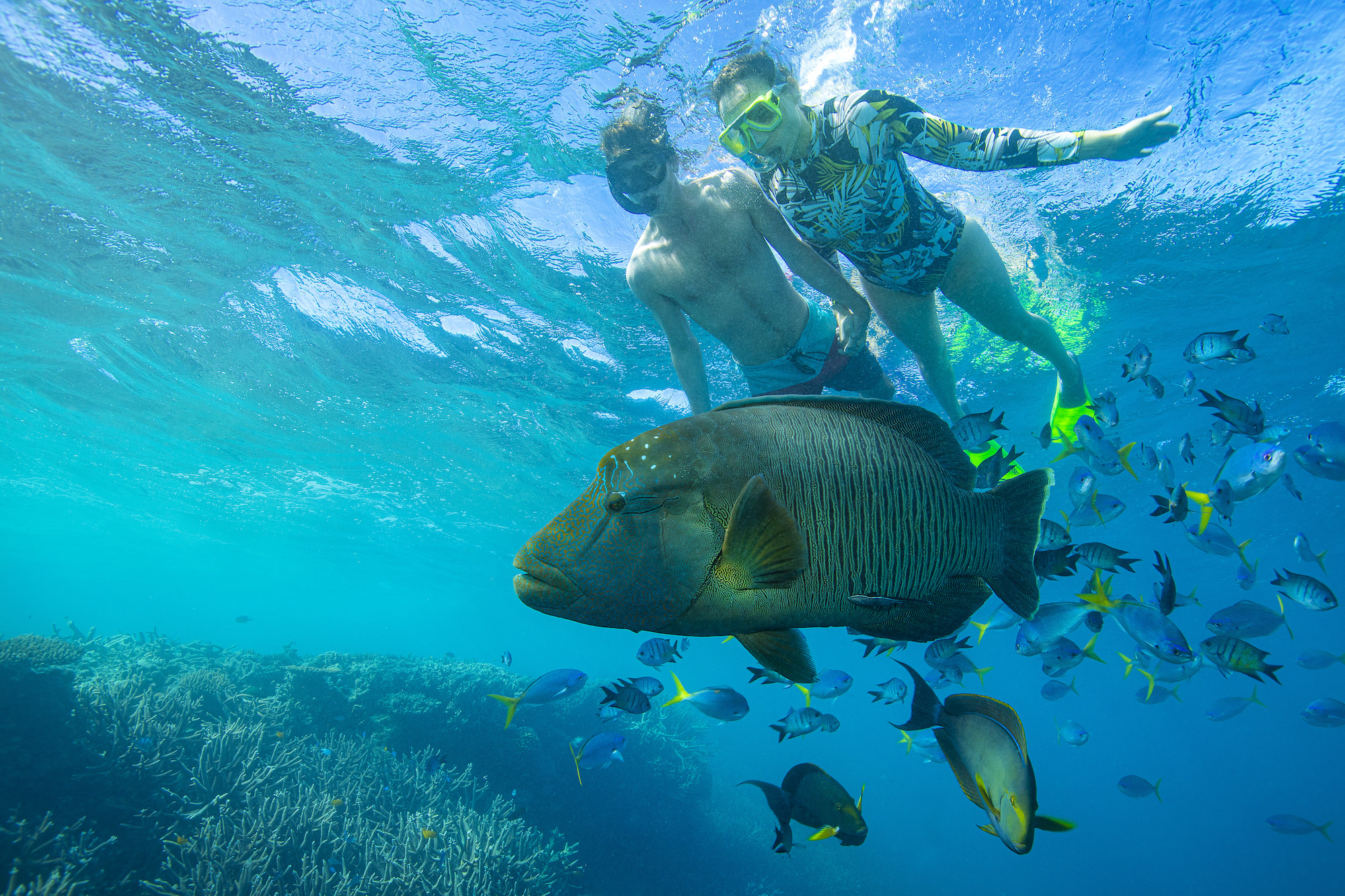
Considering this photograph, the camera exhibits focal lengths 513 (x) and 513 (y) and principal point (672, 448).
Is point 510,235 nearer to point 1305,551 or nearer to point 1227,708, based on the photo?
point 1305,551

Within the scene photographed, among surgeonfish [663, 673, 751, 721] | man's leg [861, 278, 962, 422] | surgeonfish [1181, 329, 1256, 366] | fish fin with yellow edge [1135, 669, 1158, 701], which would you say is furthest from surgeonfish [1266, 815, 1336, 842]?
man's leg [861, 278, 962, 422]

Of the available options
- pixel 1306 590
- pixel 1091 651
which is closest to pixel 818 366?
pixel 1091 651

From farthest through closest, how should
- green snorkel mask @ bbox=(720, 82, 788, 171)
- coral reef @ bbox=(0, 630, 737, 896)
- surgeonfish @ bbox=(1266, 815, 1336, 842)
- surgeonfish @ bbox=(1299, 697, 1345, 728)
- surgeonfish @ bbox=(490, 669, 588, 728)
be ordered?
surgeonfish @ bbox=(1266, 815, 1336, 842)
surgeonfish @ bbox=(1299, 697, 1345, 728)
coral reef @ bbox=(0, 630, 737, 896)
surgeonfish @ bbox=(490, 669, 588, 728)
green snorkel mask @ bbox=(720, 82, 788, 171)

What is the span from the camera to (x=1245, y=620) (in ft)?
16.1

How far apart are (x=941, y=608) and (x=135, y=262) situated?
1647 cm

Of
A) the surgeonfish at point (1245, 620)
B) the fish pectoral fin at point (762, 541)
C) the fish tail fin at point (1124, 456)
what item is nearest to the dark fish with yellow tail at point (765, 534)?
the fish pectoral fin at point (762, 541)

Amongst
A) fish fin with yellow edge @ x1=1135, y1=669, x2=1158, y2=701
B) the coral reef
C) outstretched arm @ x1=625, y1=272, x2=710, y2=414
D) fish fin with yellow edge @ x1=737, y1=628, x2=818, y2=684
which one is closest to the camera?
fish fin with yellow edge @ x1=737, y1=628, x2=818, y2=684

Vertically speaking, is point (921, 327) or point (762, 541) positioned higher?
point (921, 327)

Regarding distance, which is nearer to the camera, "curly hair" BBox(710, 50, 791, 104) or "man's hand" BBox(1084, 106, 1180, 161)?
"man's hand" BBox(1084, 106, 1180, 161)

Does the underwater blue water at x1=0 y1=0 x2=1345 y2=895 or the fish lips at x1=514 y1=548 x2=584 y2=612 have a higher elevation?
the underwater blue water at x1=0 y1=0 x2=1345 y2=895

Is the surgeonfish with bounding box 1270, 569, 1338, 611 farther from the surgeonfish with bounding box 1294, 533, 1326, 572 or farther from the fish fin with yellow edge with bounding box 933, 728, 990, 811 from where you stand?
the fish fin with yellow edge with bounding box 933, 728, 990, 811

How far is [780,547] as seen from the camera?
3.58 feet

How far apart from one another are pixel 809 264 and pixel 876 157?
84 cm

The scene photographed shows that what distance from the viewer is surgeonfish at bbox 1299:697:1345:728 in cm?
709
